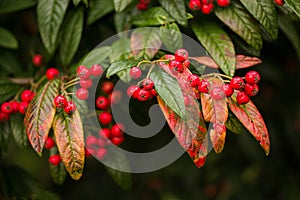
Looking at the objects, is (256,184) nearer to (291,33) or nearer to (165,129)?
(165,129)

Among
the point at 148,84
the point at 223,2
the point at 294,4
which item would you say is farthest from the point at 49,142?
the point at 294,4

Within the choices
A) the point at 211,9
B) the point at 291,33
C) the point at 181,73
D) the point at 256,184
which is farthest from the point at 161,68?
the point at 256,184

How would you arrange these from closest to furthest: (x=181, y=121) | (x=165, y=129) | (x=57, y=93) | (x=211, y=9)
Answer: (x=181, y=121) < (x=57, y=93) < (x=211, y=9) < (x=165, y=129)

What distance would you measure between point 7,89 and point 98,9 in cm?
42

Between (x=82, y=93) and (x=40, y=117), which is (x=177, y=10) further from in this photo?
(x=40, y=117)

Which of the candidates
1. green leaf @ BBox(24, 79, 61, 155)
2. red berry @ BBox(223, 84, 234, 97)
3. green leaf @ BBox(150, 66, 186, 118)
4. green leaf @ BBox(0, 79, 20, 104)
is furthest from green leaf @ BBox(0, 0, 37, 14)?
red berry @ BBox(223, 84, 234, 97)

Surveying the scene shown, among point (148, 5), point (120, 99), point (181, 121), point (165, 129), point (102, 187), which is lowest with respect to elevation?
point (102, 187)

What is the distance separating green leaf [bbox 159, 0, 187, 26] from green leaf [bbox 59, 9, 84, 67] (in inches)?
13.4

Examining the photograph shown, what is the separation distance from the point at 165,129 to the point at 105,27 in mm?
539

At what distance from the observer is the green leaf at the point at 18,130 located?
5.18ft

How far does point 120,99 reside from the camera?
5.26 feet

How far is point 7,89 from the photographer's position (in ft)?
5.21

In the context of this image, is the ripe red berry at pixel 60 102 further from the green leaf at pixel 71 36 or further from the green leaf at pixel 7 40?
the green leaf at pixel 7 40

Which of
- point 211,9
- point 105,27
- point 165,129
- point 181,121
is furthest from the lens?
point 165,129
